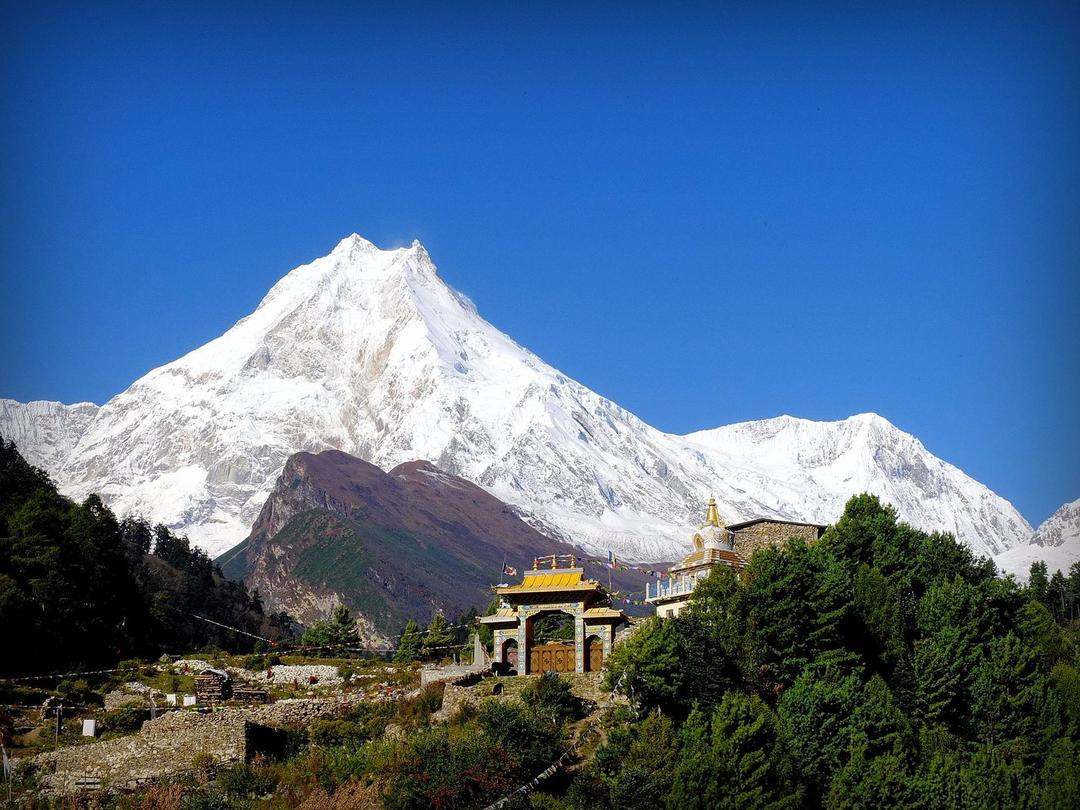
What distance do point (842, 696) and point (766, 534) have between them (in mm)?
21641

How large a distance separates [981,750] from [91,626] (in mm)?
38163

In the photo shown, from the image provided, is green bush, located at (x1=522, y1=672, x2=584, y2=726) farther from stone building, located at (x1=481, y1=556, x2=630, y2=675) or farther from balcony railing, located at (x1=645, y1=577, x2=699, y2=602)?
balcony railing, located at (x1=645, y1=577, x2=699, y2=602)

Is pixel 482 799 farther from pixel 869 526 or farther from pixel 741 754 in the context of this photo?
pixel 869 526

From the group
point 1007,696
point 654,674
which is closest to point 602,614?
point 654,674

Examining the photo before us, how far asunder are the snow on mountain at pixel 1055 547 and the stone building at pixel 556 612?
5054cm

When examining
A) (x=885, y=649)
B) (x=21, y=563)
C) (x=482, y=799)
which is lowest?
(x=482, y=799)

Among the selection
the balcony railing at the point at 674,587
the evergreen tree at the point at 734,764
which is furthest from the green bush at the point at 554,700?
the balcony railing at the point at 674,587

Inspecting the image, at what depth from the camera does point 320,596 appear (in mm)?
164625

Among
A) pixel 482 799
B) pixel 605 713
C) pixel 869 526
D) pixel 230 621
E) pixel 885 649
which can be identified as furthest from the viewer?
pixel 230 621

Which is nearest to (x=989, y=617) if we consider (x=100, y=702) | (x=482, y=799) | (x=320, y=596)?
(x=482, y=799)

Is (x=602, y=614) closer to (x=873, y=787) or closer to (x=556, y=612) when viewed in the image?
(x=556, y=612)

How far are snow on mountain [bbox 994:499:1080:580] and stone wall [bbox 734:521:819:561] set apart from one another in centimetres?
3263

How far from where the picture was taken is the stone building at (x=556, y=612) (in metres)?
49.1

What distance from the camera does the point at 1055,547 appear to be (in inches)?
4692
